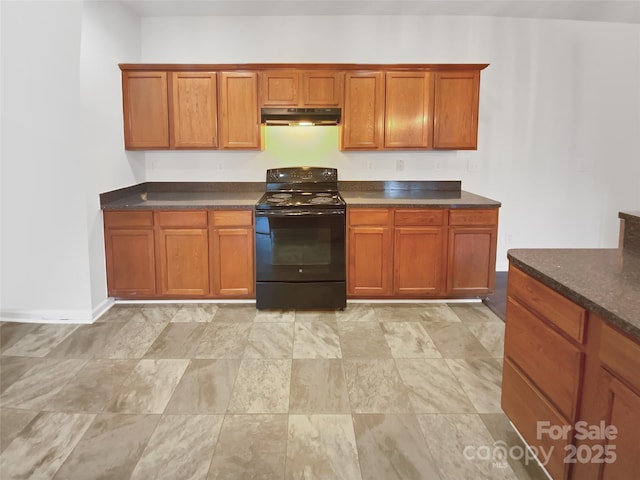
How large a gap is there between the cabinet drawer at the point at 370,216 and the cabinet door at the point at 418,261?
0.43 feet

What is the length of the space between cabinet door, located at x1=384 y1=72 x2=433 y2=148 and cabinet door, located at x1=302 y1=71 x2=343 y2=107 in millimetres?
445

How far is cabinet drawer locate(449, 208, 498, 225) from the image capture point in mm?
3877

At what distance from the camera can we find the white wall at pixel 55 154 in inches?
130

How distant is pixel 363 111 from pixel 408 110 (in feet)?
1.34

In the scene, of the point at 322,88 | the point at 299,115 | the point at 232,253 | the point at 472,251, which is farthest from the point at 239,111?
the point at 472,251

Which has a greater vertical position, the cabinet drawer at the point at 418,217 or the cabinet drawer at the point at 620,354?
the cabinet drawer at the point at 418,217

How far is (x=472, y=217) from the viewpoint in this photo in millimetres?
3889

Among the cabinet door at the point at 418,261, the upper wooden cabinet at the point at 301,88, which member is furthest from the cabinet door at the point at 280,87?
the cabinet door at the point at 418,261

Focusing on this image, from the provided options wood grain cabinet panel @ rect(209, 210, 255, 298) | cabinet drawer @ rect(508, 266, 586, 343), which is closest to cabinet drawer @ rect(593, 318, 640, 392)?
cabinet drawer @ rect(508, 266, 586, 343)

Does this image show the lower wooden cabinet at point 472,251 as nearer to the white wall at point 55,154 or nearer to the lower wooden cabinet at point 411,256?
the lower wooden cabinet at point 411,256

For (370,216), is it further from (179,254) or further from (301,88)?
(179,254)

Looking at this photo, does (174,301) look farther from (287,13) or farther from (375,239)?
(287,13)

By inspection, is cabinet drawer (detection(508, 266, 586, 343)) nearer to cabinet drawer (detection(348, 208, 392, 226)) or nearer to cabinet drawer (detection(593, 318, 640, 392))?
cabinet drawer (detection(593, 318, 640, 392))

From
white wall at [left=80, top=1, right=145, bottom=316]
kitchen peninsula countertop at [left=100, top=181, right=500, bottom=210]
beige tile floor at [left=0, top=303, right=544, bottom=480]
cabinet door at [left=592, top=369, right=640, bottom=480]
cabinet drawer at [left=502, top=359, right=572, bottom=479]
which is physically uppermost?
white wall at [left=80, top=1, right=145, bottom=316]
